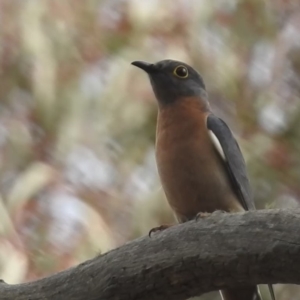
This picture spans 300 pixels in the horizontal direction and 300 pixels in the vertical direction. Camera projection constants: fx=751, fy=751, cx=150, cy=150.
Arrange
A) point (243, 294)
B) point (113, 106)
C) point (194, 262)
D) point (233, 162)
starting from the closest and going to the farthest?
point (194, 262) → point (243, 294) → point (233, 162) → point (113, 106)

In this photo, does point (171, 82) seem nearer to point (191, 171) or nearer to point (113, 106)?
point (191, 171)

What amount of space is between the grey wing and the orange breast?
3 centimetres

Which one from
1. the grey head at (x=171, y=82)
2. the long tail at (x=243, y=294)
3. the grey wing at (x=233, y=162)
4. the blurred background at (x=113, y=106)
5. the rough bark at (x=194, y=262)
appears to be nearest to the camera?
the rough bark at (x=194, y=262)

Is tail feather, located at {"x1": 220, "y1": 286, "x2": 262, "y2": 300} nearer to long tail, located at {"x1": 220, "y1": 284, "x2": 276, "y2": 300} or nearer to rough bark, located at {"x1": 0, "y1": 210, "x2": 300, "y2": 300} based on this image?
long tail, located at {"x1": 220, "y1": 284, "x2": 276, "y2": 300}

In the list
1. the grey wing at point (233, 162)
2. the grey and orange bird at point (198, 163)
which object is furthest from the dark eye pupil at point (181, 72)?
the grey wing at point (233, 162)

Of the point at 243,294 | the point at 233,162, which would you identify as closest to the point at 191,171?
the point at 233,162

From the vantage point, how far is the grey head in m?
3.33

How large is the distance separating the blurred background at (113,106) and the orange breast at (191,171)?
0.90 m

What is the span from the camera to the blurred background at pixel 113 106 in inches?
156

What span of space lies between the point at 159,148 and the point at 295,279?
1.17 meters

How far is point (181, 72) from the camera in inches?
134

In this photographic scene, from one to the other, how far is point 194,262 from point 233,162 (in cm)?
102

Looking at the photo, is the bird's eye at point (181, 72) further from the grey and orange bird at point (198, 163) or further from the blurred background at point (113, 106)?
the blurred background at point (113, 106)

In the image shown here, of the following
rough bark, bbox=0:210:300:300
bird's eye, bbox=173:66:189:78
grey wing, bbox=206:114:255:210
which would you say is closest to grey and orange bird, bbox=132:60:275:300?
grey wing, bbox=206:114:255:210
